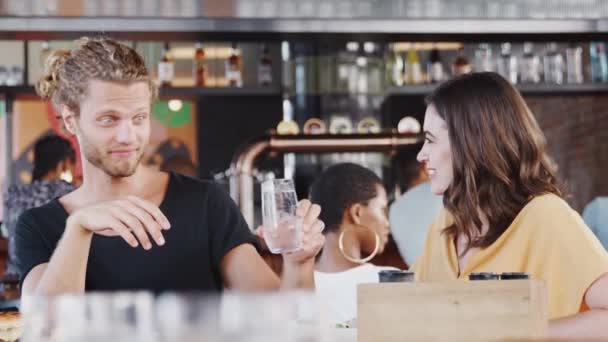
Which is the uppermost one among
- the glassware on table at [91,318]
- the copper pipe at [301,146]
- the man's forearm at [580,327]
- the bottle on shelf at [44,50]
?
the bottle on shelf at [44,50]

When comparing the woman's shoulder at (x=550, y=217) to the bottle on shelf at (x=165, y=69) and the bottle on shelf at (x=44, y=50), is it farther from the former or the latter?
the bottle on shelf at (x=44, y=50)

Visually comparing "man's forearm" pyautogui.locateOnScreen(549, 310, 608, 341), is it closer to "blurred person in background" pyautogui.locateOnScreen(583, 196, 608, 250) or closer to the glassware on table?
the glassware on table

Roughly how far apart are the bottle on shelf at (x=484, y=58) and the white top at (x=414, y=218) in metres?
3.36

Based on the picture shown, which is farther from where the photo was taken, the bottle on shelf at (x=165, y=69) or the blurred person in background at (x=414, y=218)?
the bottle on shelf at (x=165, y=69)

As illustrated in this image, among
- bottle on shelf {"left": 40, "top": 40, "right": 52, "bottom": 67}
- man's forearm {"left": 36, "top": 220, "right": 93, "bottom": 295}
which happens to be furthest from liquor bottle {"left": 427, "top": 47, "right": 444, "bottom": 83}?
man's forearm {"left": 36, "top": 220, "right": 93, "bottom": 295}

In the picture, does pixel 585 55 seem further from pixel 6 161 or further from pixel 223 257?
pixel 223 257

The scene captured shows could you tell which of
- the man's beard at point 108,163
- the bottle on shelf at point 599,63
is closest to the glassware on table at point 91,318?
the man's beard at point 108,163

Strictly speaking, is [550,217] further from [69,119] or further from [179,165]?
[179,165]

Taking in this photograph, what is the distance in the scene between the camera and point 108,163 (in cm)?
199

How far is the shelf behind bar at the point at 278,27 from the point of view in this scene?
14.0 ft

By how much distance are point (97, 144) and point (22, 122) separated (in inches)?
236

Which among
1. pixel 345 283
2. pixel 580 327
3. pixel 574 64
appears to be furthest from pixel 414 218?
pixel 574 64

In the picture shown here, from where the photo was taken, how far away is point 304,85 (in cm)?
663

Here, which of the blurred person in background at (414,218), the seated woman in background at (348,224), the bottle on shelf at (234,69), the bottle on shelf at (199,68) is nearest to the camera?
the seated woman in background at (348,224)
